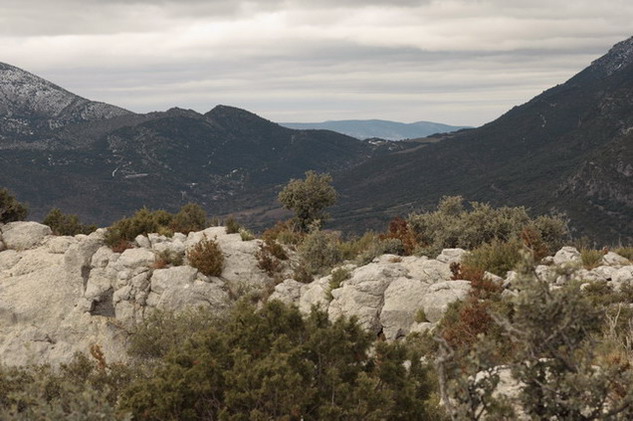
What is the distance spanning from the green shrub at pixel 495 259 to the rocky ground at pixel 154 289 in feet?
2.96

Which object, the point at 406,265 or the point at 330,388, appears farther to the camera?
the point at 406,265

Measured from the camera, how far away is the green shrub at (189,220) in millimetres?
27728

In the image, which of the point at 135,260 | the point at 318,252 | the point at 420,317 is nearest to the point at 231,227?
the point at 135,260

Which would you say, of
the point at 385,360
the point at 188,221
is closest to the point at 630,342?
the point at 385,360

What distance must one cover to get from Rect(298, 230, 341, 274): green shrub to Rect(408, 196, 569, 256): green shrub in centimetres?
360

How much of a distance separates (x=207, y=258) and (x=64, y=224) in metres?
12.3

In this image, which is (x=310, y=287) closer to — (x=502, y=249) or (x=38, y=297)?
(x=502, y=249)

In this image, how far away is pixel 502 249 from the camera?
19844 mm

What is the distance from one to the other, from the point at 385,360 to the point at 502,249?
37.5ft

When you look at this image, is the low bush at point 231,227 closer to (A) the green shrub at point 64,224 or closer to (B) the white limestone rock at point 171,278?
(B) the white limestone rock at point 171,278

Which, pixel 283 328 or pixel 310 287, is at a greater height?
pixel 283 328

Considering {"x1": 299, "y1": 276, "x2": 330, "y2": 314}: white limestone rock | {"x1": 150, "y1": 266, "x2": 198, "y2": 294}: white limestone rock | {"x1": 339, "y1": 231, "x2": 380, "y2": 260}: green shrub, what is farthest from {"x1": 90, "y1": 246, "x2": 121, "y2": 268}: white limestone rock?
{"x1": 339, "y1": 231, "x2": 380, "y2": 260}: green shrub

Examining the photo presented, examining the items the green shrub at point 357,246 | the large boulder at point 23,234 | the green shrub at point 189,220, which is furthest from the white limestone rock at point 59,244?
the green shrub at point 357,246

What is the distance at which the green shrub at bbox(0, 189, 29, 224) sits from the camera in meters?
27.6
